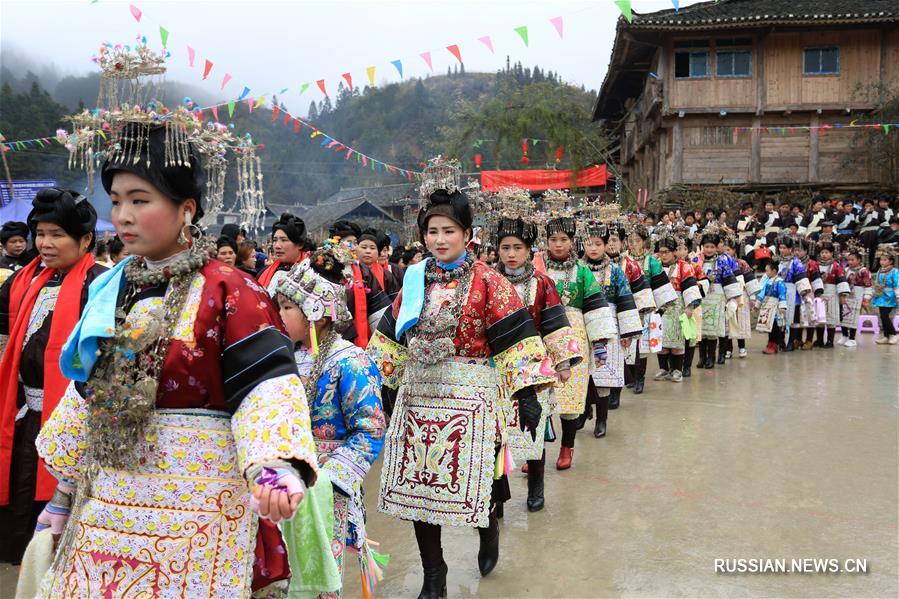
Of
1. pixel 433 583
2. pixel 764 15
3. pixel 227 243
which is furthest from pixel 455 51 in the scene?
A: pixel 764 15

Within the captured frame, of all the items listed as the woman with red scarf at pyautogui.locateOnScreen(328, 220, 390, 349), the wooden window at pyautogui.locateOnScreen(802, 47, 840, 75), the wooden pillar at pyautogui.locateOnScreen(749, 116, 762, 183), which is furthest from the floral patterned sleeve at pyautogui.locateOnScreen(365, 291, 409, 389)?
the wooden window at pyautogui.locateOnScreen(802, 47, 840, 75)

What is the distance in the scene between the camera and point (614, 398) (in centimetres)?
880

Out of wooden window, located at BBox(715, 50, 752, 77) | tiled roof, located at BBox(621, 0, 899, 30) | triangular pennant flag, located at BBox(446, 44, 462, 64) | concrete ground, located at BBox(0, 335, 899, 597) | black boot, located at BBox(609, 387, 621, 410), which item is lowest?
concrete ground, located at BBox(0, 335, 899, 597)

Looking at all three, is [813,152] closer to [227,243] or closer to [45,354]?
[227,243]

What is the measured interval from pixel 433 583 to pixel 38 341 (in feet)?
7.97

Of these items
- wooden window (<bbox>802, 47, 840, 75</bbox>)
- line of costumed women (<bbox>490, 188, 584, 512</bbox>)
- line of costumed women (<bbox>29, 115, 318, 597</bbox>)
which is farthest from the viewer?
wooden window (<bbox>802, 47, 840, 75</bbox>)

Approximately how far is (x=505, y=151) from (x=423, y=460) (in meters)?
34.6

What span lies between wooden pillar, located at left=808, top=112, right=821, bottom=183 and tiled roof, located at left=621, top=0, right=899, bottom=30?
3.19 metres

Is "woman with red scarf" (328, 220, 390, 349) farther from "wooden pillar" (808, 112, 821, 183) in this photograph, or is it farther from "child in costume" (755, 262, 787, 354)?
A: "wooden pillar" (808, 112, 821, 183)

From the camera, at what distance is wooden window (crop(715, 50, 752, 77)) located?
920 inches

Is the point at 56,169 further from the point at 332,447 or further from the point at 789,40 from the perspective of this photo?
the point at 332,447

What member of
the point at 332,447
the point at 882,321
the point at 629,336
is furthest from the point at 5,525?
the point at 882,321

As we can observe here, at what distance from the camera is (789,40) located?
23.2 m

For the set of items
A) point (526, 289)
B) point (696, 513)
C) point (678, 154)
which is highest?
point (678, 154)
